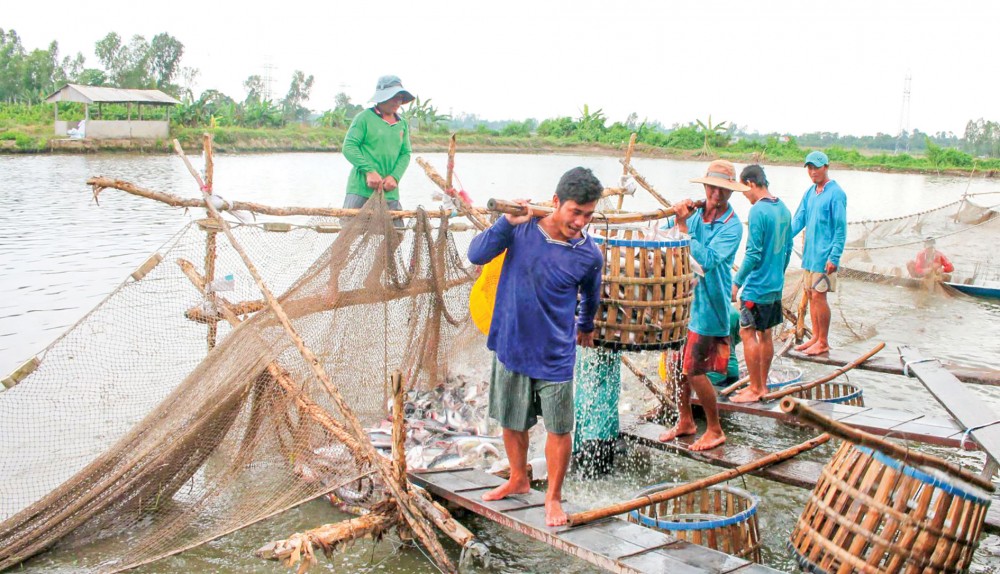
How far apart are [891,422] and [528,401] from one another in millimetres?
2875

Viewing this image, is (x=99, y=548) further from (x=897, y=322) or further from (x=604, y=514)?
(x=897, y=322)

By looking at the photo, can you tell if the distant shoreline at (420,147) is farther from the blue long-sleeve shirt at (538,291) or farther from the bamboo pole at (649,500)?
the blue long-sleeve shirt at (538,291)

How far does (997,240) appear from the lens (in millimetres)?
14219

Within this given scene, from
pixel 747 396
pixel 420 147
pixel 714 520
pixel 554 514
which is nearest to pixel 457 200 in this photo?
pixel 747 396

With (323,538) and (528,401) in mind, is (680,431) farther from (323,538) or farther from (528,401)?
(323,538)

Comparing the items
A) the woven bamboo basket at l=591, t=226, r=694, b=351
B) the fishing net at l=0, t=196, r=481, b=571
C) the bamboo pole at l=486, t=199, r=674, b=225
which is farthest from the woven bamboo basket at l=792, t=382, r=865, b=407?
the fishing net at l=0, t=196, r=481, b=571

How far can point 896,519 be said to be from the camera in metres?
3.33

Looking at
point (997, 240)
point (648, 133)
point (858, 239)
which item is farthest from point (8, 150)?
point (648, 133)

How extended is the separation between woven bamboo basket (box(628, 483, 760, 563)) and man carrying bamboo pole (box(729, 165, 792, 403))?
5.32 feet

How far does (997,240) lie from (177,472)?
46.4ft

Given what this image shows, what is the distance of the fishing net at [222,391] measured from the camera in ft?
14.7

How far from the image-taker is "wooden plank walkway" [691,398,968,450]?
5336 millimetres

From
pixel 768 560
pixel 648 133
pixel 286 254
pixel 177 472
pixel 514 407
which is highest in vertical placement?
pixel 648 133

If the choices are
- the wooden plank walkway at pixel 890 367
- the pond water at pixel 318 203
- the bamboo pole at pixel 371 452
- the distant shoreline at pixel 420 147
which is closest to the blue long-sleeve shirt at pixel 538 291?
the bamboo pole at pixel 371 452
